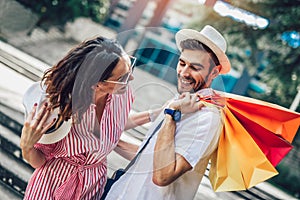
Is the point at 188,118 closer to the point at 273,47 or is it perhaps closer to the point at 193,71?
the point at 193,71

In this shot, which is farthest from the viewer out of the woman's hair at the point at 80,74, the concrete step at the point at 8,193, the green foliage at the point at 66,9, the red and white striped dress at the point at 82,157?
the green foliage at the point at 66,9

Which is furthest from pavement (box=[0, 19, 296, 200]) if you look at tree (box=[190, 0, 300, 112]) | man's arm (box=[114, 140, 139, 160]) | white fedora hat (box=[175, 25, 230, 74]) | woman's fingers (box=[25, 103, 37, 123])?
tree (box=[190, 0, 300, 112])

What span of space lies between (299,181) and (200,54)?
5410 mm

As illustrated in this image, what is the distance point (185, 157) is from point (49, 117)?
33 centimetres

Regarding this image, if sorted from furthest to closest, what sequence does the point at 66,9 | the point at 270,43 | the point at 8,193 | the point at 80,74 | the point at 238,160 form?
the point at 66,9
the point at 270,43
the point at 8,193
the point at 238,160
the point at 80,74

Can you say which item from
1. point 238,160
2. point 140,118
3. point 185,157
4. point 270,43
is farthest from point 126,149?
point 270,43

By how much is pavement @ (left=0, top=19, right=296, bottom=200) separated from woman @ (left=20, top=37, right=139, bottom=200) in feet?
0.11

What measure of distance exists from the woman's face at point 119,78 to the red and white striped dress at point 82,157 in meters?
0.06

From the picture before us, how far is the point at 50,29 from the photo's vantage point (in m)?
7.66

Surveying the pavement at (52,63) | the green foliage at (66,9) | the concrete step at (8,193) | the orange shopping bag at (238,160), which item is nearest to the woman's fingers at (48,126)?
the pavement at (52,63)

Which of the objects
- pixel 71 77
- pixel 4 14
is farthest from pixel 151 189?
pixel 4 14

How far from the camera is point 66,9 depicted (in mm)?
7434

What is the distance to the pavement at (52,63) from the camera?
906 mm

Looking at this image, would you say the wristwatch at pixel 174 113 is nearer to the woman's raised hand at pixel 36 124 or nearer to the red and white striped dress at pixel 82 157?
the red and white striped dress at pixel 82 157
